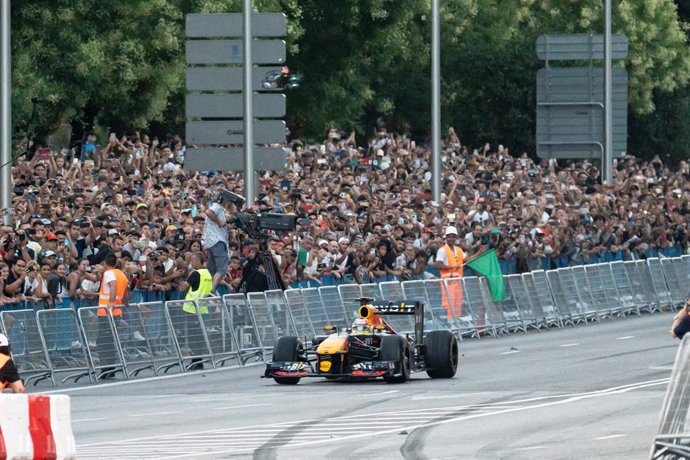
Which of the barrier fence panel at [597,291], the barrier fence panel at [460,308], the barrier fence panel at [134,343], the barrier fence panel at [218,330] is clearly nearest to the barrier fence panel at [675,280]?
the barrier fence panel at [597,291]

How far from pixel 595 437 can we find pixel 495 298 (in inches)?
629

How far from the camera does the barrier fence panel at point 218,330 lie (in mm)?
27323

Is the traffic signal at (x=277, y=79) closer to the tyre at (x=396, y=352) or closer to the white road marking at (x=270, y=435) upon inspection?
the tyre at (x=396, y=352)

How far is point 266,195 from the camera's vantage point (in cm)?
3694

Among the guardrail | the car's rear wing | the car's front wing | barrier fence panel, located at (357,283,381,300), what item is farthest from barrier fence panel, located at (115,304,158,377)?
barrier fence panel, located at (357,283,381,300)

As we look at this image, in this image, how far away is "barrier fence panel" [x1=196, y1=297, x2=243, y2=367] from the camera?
27323 millimetres

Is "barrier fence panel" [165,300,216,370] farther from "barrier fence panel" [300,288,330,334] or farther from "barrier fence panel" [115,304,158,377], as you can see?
"barrier fence panel" [300,288,330,334]

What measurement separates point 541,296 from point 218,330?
30.0ft

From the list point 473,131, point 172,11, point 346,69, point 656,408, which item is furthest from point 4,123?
point 473,131

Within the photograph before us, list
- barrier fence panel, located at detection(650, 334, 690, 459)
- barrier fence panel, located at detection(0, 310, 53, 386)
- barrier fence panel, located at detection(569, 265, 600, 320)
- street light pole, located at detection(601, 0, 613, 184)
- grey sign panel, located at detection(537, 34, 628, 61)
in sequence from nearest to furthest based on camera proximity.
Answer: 1. barrier fence panel, located at detection(650, 334, 690, 459)
2. barrier fence panel, located at detection(0, 310, 53, 386)
3. barrier fence panel, located at detection(569, 265, 600, 320)
4. grey sign panel, located at detection(537, 34, 628, 61)
5. street light pole, located at detection(601, 0, 613, 184)

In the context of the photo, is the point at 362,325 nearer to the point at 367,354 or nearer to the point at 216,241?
the point at 367,354

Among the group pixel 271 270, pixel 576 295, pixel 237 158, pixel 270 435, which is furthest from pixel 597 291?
pixel 270 435

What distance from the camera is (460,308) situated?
32.8 meters

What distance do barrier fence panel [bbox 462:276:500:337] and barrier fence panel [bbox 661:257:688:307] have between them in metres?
6.85
